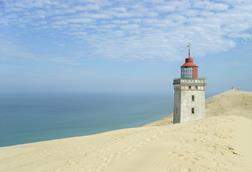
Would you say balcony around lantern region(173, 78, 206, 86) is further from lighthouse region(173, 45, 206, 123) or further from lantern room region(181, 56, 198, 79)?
lantern room region(181, 56, 198, 79)

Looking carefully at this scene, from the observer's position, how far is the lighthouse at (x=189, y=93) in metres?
31.7

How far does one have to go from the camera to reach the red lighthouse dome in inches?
1267

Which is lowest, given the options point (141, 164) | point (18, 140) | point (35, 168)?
point (18, 140)

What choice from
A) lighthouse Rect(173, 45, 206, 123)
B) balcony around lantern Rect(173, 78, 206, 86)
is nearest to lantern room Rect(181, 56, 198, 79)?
lighthouse Rect(173, 45, 206, 123)

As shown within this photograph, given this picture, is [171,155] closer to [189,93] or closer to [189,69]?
[189,93]

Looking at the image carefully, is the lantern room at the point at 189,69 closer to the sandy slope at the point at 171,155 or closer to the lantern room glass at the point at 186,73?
the lantern room glass at the point at 186,73

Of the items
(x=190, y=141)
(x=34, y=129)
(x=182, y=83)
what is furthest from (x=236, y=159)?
(x=34, y=129)

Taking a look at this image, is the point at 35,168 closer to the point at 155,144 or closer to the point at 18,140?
the point at 155,144

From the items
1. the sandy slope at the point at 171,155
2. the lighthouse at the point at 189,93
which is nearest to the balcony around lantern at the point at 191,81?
the lighthouse at the point at 189,93

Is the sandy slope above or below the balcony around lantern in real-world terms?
below

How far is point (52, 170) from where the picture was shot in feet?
35.8

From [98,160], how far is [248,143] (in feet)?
21.9

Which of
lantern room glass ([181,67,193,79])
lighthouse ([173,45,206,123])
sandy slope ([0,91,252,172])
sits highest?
lantern room glass ([181,67,193,79])

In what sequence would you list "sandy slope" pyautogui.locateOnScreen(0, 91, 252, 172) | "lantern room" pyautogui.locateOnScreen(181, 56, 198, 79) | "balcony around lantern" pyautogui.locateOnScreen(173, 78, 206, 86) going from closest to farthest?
"sandy slope" pyautogui.locateOnScreen(0, 91, 252, 172)
"balcony around lantern" pyautogui.locateOnScreen(173, 78, 206, 86)
"lantern room" pyautogui.locateOnScreen(181, 56, 198, 79)
